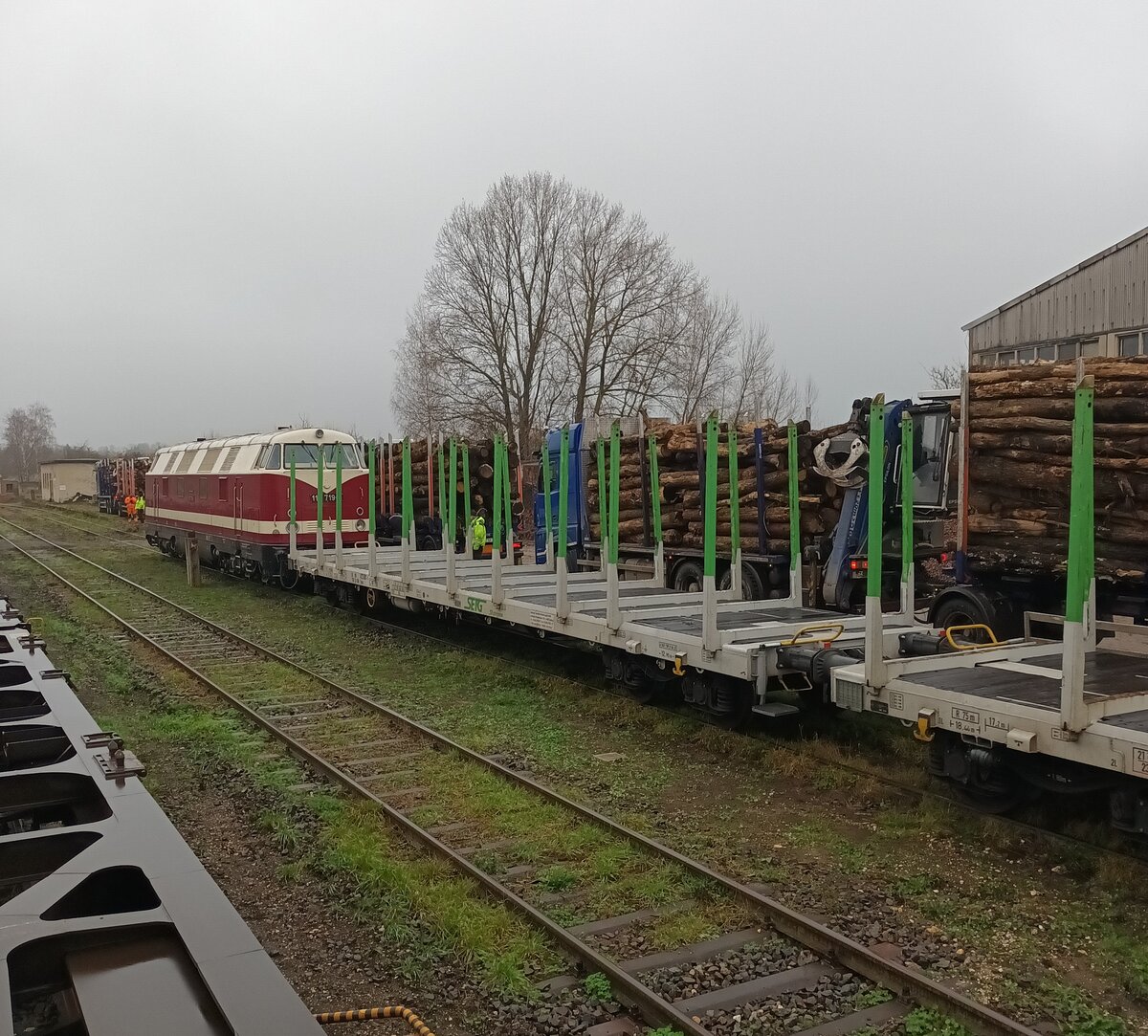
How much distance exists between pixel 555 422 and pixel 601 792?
91.2 feet

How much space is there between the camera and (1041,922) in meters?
5.07

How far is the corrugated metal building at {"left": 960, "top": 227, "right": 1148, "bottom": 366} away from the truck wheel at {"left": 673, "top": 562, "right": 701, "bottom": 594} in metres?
10.9

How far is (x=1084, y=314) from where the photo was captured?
21.9 meters

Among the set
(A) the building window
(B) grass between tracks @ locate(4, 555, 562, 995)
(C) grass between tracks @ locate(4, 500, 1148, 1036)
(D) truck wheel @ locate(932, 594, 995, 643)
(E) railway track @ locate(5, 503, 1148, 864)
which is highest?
(A) the building window

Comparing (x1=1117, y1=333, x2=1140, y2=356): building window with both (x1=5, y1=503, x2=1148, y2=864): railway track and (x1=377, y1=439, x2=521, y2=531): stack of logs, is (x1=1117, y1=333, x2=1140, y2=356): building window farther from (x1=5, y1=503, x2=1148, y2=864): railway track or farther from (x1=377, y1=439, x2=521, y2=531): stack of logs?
(x1=5, y1=503, x2=1148, y2=864): railway track

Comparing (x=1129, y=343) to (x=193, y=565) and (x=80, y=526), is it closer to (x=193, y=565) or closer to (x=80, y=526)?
(x=193, y=565)

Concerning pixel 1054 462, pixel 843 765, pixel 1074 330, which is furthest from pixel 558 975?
pixel 1074 330

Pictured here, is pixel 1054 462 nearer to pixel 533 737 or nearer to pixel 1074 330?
pixel 533 737

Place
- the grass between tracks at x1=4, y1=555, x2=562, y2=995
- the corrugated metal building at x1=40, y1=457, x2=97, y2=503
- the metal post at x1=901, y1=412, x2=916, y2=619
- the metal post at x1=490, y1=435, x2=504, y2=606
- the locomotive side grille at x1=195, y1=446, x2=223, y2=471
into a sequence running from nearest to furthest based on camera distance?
the grass between tracks at x1=4, y1=555, x2=562, y2=995
the metal post at x1=901, y1=412, x2=916, y2=619
the metal post at x1=490, y1=435, x2=504, y2=606
the locomotive side grille at x1=195, y1=446, x2=223, y2=471
the corrugated metal building at x1=40, y1=457, x2=97, y2=503

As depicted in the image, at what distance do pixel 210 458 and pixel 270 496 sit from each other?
4.47 metres

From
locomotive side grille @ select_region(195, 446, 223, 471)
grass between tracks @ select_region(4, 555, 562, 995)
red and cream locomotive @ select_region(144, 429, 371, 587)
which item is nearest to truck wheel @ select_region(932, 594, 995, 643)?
grass between tracks @ select_region(4, 555, 562, 995)

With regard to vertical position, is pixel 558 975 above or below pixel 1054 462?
below

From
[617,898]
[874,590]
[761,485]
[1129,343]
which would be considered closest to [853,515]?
[761,485]

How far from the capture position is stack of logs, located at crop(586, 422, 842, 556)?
13.1 metres
